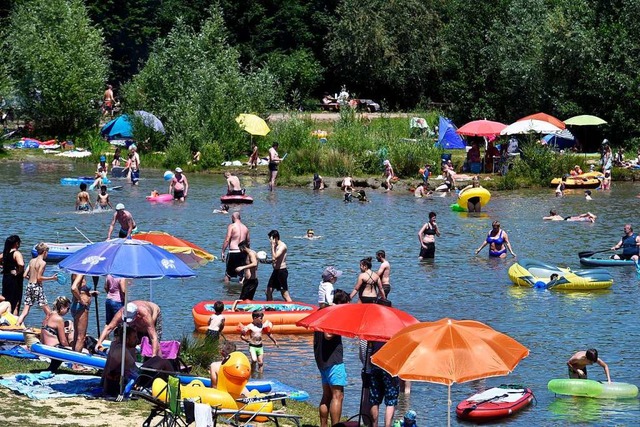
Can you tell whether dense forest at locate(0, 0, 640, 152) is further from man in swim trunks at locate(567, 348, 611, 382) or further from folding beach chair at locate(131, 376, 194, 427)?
folding beach chair at locate(131, 376, 194, 427)

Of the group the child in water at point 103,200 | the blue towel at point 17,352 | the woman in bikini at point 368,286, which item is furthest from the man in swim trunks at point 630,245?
the blue towel at point 17,352

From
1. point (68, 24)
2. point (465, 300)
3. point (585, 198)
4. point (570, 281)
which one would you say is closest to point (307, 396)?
point (465, 300)

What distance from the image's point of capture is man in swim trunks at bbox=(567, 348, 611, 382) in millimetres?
16547

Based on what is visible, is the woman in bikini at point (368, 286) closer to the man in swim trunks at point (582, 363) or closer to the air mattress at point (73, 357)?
the man in swim trunks at point (582, 363)

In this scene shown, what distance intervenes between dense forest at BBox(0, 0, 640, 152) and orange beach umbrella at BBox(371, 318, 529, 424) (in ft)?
110

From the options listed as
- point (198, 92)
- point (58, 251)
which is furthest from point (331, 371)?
point (198, 92)

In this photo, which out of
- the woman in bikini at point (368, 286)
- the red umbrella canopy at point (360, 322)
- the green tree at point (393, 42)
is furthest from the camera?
the green tree at point (393, 42)

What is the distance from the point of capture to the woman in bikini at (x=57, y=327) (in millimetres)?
16109

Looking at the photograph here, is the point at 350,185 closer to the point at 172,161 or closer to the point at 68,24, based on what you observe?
the point at 172,161

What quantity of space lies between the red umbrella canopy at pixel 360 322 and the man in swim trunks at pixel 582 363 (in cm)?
459

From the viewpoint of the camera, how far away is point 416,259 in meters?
26.9

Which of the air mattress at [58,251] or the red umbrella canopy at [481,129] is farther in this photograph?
the red umbrella canopy at [481,129]

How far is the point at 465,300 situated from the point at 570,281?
2477mm

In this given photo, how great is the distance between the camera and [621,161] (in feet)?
141
